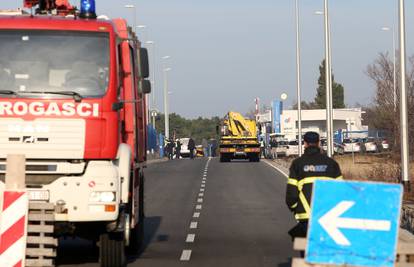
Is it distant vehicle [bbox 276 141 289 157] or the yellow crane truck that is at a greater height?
the yellow crane truck

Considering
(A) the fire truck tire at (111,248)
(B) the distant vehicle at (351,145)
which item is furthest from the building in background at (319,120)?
(A) the fire truck tire at (111,248)

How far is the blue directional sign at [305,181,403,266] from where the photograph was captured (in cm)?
863

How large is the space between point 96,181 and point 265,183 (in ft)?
82.4

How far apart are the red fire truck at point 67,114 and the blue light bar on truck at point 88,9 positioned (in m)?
0.23

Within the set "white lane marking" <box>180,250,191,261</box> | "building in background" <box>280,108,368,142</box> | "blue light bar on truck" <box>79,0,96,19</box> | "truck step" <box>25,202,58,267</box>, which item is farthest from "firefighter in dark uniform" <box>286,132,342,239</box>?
"building in background" <box>280,108,368,142</box>

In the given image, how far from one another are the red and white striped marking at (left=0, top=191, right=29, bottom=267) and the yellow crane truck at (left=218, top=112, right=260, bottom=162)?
162 ft

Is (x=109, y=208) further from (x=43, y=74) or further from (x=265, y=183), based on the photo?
(x=265, y=183)

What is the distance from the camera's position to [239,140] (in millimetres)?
59781

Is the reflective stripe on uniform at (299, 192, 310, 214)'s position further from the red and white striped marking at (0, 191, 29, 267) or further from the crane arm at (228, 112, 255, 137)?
the crane arm at (228, 112, 255, 137)

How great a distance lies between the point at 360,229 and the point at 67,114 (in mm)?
5553

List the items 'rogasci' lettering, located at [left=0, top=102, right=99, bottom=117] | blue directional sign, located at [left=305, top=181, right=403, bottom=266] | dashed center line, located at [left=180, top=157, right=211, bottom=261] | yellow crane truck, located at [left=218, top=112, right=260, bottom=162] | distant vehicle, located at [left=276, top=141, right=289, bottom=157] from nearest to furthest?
blue directional sign, located at [left=305, top=181, right=403, bottom=266] → 'rogasci' lettering, located at [left=0, top=102, right=99, bottom=117] → dashed center line, located at [left=180, top=157, right=211, bottom=261] → yellow crane truck, located at [left=218, top=112, right=260, bottom=162] → distant vehicle, located at [left=276, top=141, right=289, bottom=157]

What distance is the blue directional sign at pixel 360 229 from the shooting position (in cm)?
863

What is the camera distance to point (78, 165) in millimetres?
13172

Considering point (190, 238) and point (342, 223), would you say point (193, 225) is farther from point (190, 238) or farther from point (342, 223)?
point (342, 223)
